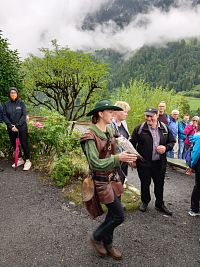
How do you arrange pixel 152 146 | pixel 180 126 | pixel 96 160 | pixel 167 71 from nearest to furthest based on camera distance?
pixel 96 160 < pixel 152 146 < pixel 180 126 < pixel 167 71

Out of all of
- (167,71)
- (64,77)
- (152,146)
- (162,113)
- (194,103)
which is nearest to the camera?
(152,146)

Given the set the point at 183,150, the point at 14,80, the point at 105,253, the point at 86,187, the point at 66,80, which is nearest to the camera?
the point at 86,187

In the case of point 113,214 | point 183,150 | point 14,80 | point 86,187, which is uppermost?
point 14,80

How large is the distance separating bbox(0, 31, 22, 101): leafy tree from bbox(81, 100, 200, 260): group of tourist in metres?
4.51

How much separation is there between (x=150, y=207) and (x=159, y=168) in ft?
2.94

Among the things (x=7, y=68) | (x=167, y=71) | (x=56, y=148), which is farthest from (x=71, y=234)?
(x=167, y=71)

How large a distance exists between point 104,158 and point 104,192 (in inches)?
16.0

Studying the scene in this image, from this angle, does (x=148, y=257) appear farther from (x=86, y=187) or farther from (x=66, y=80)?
(x=66, y=80)

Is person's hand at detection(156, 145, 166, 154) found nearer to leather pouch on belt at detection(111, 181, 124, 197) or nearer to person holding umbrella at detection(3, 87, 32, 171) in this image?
leather pouch on belt at detection(111, 181, 124, 197)

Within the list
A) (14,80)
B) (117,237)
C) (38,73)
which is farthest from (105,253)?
(38,73)

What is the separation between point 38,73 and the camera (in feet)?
91.4

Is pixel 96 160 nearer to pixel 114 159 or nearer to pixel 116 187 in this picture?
pixel 114 159

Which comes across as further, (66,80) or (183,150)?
(66,80)

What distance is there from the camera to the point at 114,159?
3051mm
